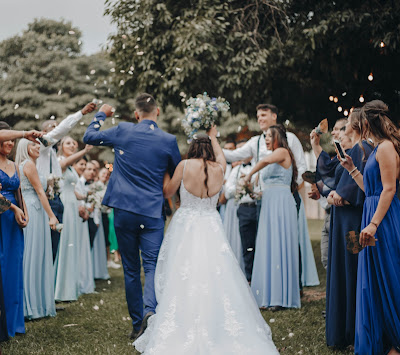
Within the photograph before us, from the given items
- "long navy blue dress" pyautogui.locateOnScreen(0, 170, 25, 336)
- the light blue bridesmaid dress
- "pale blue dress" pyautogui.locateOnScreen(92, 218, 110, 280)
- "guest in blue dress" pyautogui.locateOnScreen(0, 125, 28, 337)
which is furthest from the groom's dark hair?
"pale blue dress" pyautogui.locateOnScreen(92, 218, 110, 280)

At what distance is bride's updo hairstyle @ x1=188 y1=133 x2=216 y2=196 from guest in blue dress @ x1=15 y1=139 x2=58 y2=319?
2306mm

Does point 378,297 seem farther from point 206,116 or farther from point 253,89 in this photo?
point 253,89

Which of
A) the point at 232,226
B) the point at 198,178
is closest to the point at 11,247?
the point at 198,178

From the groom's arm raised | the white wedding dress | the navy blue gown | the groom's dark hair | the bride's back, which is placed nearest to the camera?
the white wedding dress

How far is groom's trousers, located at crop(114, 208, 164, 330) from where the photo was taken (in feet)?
17.7

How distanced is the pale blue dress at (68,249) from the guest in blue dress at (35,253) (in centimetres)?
115

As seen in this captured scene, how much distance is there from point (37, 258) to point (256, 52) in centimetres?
586

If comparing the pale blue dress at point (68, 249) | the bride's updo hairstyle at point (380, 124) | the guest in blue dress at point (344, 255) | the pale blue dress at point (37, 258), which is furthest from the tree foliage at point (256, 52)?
the bride's updo hairstyle at point (380, 124)

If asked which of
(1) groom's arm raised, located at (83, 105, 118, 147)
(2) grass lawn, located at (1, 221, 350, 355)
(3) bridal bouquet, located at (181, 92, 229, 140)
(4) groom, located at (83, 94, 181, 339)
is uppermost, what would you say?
(3) bridal bouquet, located at (181, 92, 229, 140)

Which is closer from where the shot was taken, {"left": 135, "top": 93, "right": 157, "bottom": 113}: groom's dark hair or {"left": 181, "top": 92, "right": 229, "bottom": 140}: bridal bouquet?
{"left": 135, "top": 93, "right": 157, "bottom": 113}: groom's dark hair

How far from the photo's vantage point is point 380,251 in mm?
4391

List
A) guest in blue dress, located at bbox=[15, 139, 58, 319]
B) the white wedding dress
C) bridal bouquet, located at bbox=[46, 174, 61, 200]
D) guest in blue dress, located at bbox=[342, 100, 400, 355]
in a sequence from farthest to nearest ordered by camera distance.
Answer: bridal bouquet, located at bbox=[46, 174, 61, 200]
guest in blue dress, located at bbox=[15, 139, 58, 319]
the white wedding dress
guest in blue dress, located at bbox=[342, 100, 400, 355]

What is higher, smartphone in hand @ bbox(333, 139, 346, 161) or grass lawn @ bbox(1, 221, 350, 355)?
smartphone in hand @ bbox(333, 139, 346, 161)

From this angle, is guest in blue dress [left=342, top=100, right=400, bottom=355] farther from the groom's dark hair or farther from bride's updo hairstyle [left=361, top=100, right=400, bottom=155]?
the groom's dark hair
